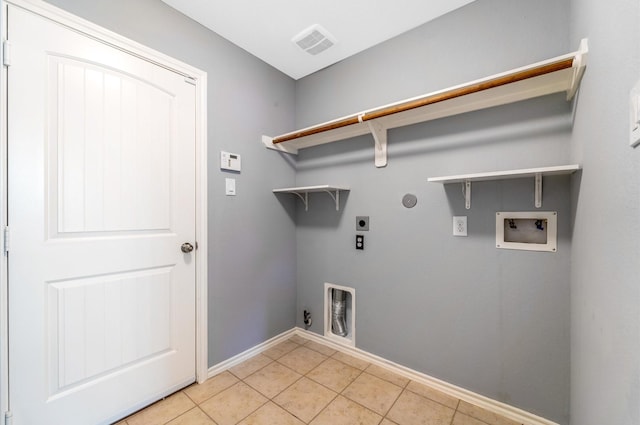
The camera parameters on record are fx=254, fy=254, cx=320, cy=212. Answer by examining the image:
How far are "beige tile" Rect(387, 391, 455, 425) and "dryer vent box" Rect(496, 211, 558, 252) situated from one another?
3.33ft

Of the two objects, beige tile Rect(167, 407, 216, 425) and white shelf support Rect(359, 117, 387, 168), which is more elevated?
white shelf support Rect(359, 117, 387, 168)

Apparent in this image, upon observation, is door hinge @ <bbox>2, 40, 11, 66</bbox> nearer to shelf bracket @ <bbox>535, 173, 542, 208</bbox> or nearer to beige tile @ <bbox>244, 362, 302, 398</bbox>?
beige tile @ <bbox>244, 362, 302, 398</bbox>

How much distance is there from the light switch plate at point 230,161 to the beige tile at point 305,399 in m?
1.59

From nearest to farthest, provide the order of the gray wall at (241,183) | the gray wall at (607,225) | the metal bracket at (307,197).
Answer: the gray wall at (607,225) < the gray wall at (241,183) < the metal bracket at (307,197)

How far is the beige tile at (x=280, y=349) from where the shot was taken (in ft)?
6.88

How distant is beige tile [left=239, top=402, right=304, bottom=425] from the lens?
1.41 meters

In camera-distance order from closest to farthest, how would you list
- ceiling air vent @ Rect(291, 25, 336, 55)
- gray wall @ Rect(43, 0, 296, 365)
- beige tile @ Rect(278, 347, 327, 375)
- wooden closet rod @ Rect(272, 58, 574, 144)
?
wooden closet rod @ Rect(272, 58, 574, 144)
gray wall @ Rect(43, 0, 296, 365)
ceiling air vent @ Rect(291, 25, 336, 55)
beige tile @ Rect(278, 347, 327, 375)

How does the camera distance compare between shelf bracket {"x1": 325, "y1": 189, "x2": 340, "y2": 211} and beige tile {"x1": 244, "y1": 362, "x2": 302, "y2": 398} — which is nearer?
beige tile {"x1": 244, "y1": 362, "x2": 302, "y2": 398}

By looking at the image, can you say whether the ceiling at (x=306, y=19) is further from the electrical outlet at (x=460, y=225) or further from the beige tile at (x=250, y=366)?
the beige tile at (x=250, y=366)

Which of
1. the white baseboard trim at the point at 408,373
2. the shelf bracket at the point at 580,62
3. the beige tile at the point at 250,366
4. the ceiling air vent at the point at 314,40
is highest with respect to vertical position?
the ceiling air vent at the point at 314,40

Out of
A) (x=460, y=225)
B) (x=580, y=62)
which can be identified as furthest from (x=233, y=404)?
(x=580, y=62)

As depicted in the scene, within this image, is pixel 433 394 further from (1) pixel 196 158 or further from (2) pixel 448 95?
(1) pixel 196 158

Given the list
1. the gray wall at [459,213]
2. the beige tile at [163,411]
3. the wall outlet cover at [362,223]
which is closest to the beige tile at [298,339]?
the gray wall at [459,213]

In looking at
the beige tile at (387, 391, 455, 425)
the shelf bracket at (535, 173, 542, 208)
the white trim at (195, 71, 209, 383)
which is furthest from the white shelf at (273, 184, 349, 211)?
the beige tile at (387, 391, 455, 425)
